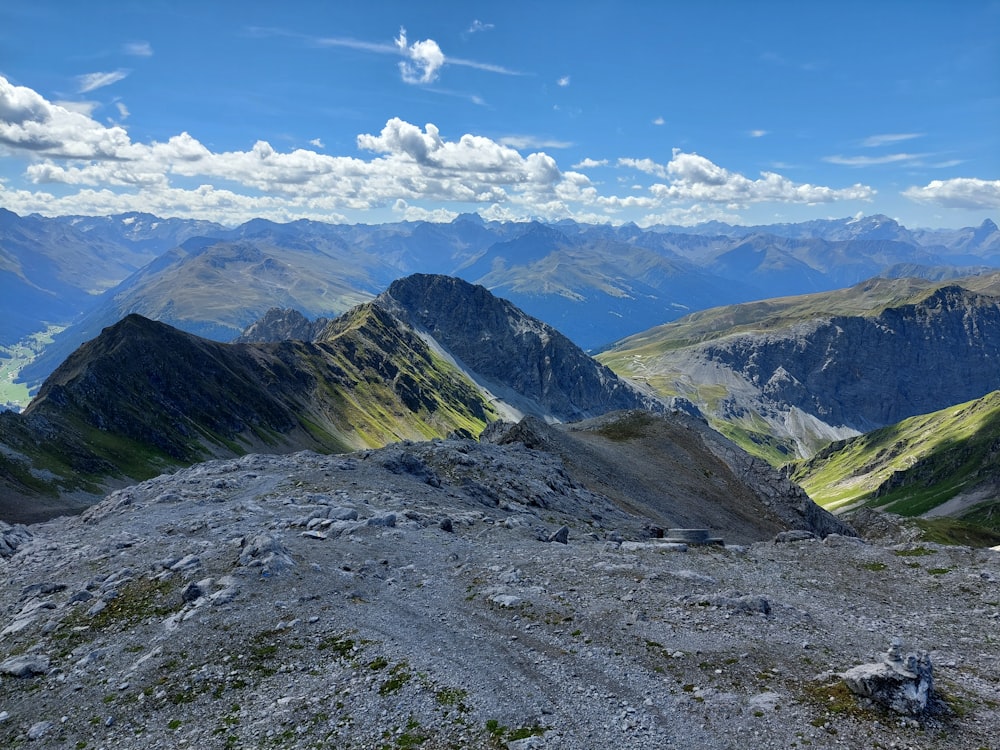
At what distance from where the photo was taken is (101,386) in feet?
518

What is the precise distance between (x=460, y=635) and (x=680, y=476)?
5657 centimetres

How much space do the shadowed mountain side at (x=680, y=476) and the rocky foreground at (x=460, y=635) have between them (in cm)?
2828

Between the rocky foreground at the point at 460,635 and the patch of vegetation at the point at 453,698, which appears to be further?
the patch of vegetation at the point at 453,698

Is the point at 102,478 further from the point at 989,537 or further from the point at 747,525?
the point at 989,537

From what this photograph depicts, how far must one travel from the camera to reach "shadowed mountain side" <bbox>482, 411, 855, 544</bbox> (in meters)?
65.1

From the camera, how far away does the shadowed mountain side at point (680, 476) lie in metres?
65.1

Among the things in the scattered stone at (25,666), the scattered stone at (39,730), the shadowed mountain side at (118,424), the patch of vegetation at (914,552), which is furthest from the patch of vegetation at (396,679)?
the shadowed mountain side at (118,424)

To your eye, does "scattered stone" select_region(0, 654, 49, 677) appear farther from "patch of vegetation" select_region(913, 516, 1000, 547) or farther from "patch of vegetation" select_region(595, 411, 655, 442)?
"patch of vegetation" select_region(913, 516, 1000, 547)

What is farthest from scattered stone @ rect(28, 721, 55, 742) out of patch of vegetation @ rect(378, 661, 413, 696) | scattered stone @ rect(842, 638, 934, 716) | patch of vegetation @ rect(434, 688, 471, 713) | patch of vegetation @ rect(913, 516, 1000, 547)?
patch of vegetation @ rect(913, 516, 1000, 547)

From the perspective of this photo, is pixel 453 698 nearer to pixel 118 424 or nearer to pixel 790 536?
pixel 790 536

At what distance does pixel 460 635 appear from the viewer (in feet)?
75.9

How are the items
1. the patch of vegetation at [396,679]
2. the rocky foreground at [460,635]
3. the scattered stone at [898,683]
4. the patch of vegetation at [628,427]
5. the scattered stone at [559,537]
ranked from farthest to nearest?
the patch of vegetation at [628,427], the scattered stone at [559,537], the patch of vegetation at [396,679], the rocky foreground at [460,635], the scattered stone at [898,683]

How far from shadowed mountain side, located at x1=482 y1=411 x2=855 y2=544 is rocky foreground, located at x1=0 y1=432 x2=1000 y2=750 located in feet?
92.8

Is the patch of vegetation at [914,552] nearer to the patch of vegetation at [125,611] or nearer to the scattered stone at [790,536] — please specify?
the scattered stone at [790,536]
